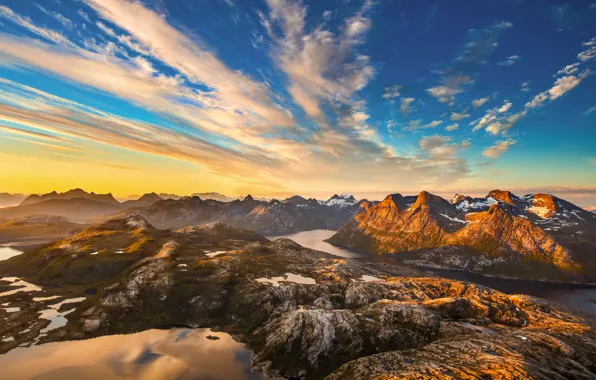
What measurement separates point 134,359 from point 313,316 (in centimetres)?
6521

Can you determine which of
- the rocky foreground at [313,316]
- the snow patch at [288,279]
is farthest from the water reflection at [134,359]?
the snow patch at [288,279]

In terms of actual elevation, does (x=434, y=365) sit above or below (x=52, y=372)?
above

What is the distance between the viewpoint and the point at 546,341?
100 meters

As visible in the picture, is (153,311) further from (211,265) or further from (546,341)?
(546,341)

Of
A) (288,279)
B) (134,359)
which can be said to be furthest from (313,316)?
(134,359)

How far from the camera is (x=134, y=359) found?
305 feet

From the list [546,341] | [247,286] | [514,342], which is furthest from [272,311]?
[546,341]

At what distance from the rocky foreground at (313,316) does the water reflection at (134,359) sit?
23.4ft

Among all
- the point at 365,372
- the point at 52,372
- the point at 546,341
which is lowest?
the point at 52,372

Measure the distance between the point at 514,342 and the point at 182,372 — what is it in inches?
4438

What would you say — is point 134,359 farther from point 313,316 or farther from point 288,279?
point 288,279

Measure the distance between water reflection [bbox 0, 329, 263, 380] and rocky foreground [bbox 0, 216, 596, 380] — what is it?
7.12m

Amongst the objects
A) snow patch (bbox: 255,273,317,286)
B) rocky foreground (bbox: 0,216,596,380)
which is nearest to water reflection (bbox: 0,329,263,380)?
rocky foreground (bbox: 0,216,596,380)

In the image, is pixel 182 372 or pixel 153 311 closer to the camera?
pixel 182 372
